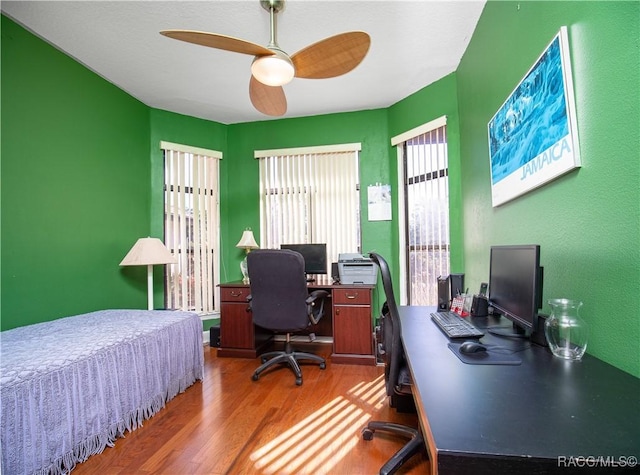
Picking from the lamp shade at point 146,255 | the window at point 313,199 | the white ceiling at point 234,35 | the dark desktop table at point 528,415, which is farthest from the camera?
the window at point 313,199

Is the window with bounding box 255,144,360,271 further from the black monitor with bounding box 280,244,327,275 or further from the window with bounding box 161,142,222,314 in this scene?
the window with bounding box 161,142,222,314

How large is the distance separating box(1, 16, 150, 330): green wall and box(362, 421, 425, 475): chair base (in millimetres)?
2482

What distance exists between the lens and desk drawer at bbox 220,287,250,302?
2.98m

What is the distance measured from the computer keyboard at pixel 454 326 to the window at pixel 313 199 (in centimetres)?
189

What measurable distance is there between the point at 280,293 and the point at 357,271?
89 cm

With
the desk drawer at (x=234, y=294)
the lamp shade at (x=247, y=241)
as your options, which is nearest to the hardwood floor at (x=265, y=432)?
the desk drawer at (x=234, y=294)

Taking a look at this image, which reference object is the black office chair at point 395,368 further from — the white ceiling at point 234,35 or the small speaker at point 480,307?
the white ceiling at point 234,35

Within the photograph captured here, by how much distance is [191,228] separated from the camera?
344 cm

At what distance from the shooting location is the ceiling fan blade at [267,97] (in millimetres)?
2080

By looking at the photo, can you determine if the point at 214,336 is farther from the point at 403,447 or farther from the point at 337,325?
the point at 403,447

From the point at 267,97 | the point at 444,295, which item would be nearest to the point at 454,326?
the point at 444,295

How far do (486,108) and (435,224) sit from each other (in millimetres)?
1206

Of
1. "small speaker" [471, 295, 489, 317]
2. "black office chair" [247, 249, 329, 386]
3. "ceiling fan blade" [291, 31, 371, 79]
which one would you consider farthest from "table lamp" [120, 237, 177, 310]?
"small speaker" [471, 295, 489, 317]

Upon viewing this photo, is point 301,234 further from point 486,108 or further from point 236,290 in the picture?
point 486,108
